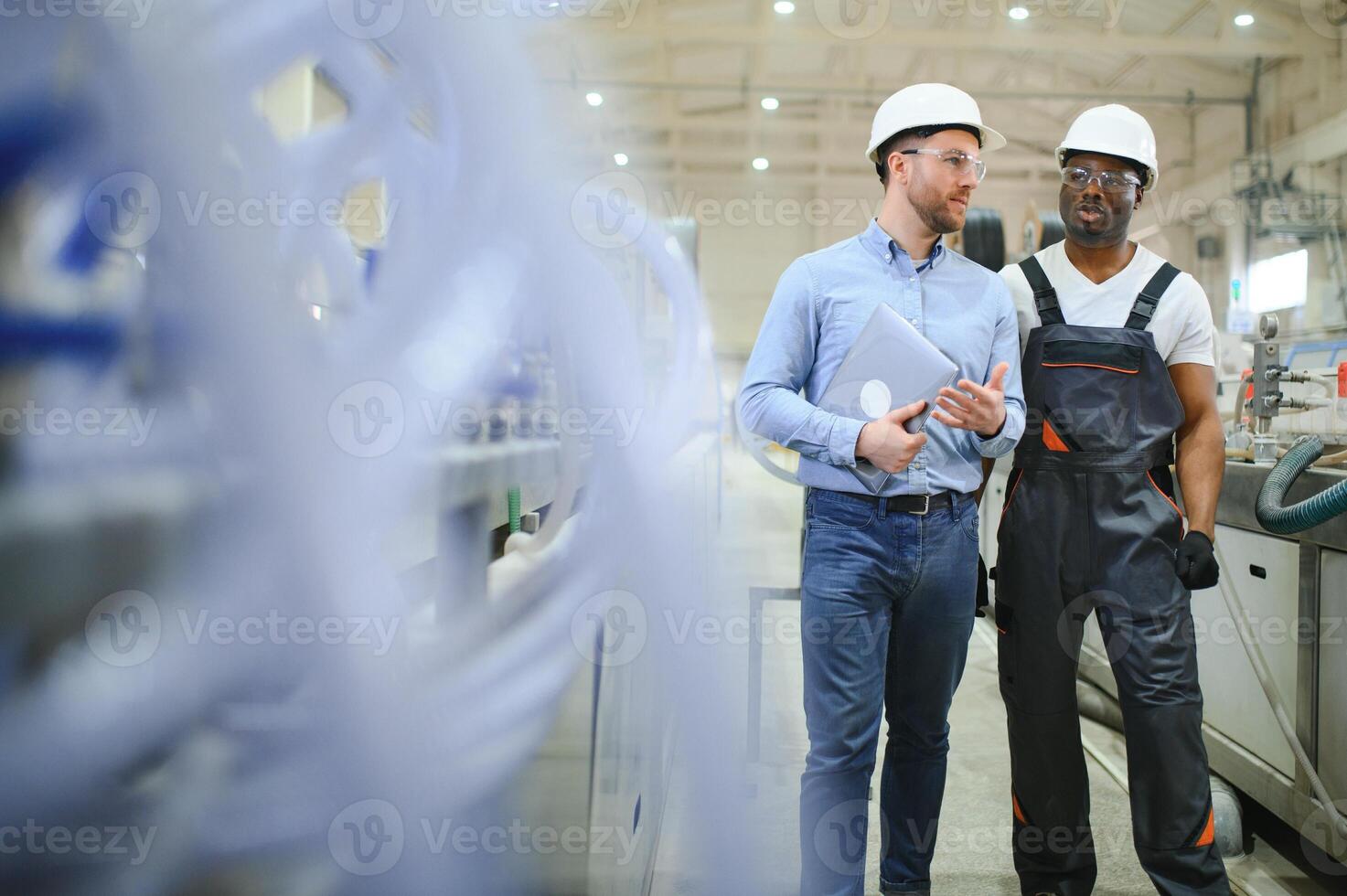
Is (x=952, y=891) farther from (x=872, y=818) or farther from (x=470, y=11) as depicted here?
(x=470, y=11)

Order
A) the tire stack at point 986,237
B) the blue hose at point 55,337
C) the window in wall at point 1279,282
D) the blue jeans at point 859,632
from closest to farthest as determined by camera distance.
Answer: the blue hose at point 55,337, the blue jeans at point 859,632, the tire stack at point 986,237, the window in wall at point 1279,282

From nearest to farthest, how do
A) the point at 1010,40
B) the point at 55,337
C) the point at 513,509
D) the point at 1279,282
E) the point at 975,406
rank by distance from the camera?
the point at 55,337
the point at 513,509
the point at 975,406
the point at 1010,40
the point at 1279,282

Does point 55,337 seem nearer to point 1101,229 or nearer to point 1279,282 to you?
point 1101,229

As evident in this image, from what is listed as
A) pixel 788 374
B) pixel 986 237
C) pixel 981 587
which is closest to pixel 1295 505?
pixel 981 587

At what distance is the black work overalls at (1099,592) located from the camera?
1.56 m

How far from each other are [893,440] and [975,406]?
0.14 meters

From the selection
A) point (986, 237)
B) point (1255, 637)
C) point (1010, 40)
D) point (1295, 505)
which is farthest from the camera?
point (1010, 40)

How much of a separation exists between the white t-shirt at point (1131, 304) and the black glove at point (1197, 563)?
350mm

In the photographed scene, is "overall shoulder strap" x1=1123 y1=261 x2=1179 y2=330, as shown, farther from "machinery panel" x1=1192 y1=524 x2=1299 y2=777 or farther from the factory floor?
the factory floor

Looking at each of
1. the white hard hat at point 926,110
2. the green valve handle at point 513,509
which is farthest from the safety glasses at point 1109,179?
the green valve handle at point 513,509

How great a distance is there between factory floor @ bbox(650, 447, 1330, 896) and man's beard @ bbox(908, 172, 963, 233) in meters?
1.02

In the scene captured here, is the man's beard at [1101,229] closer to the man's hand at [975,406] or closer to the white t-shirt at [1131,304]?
the white t-shirt at [1131,304]

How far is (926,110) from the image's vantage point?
59.5 inches

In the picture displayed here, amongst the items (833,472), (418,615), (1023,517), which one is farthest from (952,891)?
(418,615)
